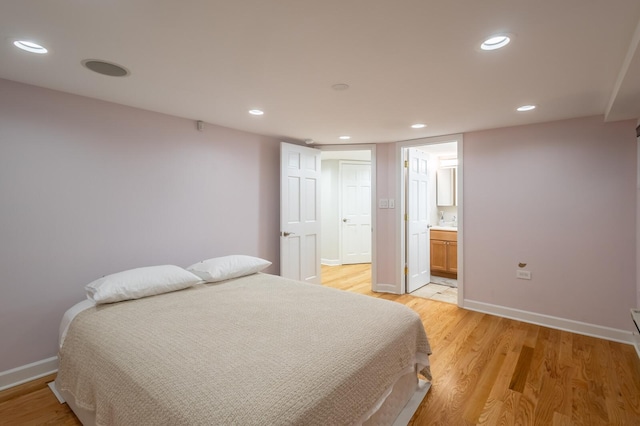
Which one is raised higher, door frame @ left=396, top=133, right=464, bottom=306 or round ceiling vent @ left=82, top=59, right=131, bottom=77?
round ceiling vent @ left=82, top=59, right=131, bottom=77

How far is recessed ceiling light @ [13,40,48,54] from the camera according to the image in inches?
64.8

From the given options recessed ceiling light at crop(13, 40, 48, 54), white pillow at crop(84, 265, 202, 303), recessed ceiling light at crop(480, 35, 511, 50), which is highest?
recessed ceiling light at crop(13, 40, 48, 54)

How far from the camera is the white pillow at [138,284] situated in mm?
2133

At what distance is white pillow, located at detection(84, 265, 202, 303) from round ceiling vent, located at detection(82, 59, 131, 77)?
1457mm

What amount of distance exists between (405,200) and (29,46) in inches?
159

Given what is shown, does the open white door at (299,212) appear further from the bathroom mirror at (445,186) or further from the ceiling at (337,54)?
the bathroom mirror at (445,186)

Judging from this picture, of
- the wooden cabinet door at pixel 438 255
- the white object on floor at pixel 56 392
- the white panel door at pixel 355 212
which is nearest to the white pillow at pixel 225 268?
the white object on floor at pixel 56 392

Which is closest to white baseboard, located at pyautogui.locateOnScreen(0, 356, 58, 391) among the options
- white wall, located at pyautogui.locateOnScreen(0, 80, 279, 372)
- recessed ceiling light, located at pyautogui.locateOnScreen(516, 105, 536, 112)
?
white wall, located at pyautogui.locateOnScreen(0, 80, 279, 372)

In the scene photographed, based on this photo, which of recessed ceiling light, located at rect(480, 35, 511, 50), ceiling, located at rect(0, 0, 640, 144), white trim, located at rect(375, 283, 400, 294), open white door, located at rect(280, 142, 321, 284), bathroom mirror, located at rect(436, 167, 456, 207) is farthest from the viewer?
Answer: bathroom mirror, located at rect(436, 167, 456, 207)

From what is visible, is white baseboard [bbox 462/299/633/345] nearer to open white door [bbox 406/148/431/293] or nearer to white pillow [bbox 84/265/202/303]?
open white door [bbox 406/148/431/293]

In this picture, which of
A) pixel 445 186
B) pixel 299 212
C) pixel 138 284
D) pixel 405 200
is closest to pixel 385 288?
pixel 405 200

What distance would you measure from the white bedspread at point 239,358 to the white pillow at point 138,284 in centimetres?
7

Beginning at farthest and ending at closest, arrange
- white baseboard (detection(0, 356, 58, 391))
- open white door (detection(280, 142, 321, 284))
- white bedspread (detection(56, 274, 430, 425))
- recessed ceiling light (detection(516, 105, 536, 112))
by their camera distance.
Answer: open white door (detection(280, 142, 321, 284))
recessed ceiling light (detection(516, 105, 536, 112))
white baseboard (detection(0, 356, 58, 391))
white bedspread (detection(56, 274, 430, 425))

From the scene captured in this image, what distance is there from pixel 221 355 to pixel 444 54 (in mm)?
2019
